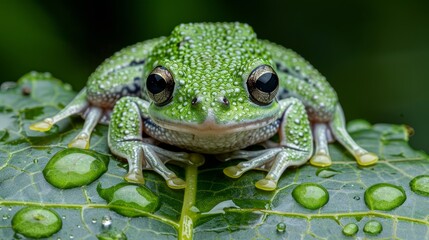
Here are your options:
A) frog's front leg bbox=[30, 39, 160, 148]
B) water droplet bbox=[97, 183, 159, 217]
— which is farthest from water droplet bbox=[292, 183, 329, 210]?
frog's front leg bbox=[30, 39, 160, 148]

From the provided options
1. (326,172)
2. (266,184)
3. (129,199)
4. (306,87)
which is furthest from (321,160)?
(129,199)

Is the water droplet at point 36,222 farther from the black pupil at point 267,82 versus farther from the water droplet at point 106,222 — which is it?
the black pupil at point 267,82

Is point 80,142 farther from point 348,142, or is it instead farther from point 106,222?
point 348,142

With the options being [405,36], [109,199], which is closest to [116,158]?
[109,199]

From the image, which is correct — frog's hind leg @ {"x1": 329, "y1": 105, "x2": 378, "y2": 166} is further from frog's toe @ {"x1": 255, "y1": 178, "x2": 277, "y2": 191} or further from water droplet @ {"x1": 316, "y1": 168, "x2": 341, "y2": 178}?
frog's toe @ {"x1": 255, "y1": 178, "x2": 277, "y2": 191}

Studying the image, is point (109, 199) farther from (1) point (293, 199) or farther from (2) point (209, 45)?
(2) point (209, 45)

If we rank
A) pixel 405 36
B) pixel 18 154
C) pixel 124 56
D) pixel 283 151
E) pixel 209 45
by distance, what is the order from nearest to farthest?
pixel 18 154, pixel 283 151, pixel 209 45, pixel 124 56, pixel 405 36
